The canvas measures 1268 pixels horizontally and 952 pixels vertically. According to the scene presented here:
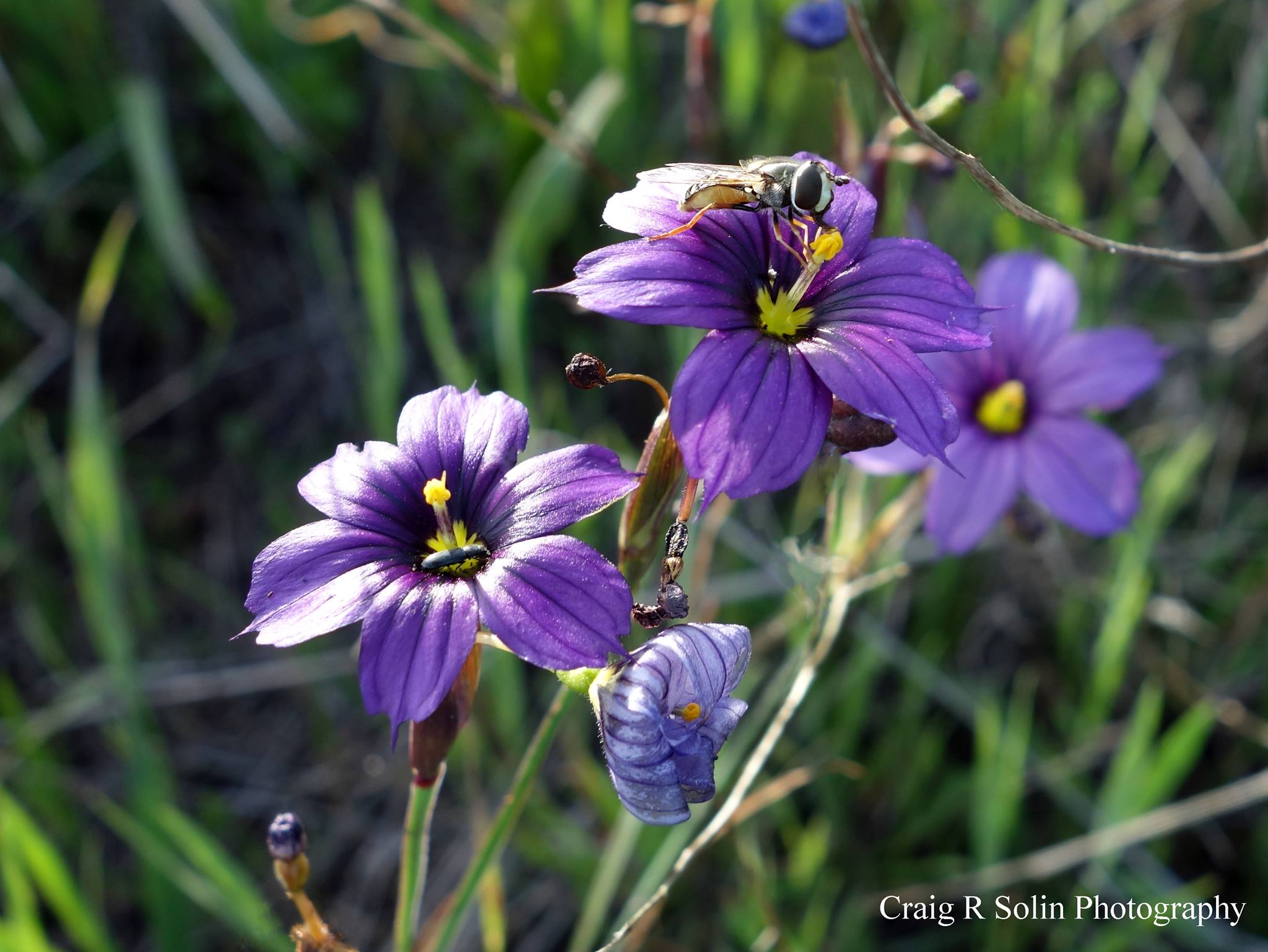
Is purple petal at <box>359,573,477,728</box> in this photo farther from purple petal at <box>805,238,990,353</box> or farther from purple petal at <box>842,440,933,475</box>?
purple petal at <box>842,440,933,475</box>

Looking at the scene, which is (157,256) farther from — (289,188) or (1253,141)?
(1253,141)

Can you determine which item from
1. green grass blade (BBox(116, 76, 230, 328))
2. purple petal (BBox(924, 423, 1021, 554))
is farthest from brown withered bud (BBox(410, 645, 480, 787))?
green grass blade (BBox(116, 76, 230, 328))

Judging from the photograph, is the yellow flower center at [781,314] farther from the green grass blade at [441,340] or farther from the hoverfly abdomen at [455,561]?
the green grass blade at [441,340]

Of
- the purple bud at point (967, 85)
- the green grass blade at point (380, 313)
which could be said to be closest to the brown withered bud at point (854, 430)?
the purple bud at point (967, 85)

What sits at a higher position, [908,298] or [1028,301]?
[908,298]

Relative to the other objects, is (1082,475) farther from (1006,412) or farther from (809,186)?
(809,186)

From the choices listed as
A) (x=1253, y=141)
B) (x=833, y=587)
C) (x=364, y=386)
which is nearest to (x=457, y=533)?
(x=833, y=587)

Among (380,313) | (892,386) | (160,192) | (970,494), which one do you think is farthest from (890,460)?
(160,192)
